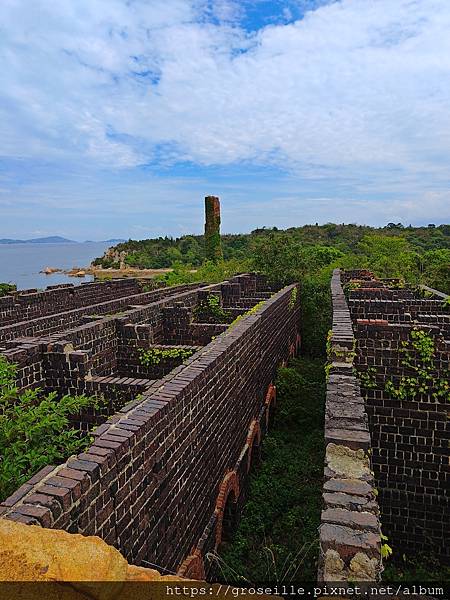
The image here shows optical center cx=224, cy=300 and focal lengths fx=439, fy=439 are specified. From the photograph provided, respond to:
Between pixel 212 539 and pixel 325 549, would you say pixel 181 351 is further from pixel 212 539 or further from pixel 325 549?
pixel 325 549

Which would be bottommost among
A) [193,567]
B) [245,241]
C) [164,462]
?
[193,567]

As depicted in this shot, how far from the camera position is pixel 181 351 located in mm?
8281

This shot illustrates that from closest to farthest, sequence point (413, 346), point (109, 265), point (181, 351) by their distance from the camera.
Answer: point (413, 346), point (181, 351), point (109, 265)

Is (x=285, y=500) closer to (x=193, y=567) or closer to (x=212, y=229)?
(x=193, y=567)

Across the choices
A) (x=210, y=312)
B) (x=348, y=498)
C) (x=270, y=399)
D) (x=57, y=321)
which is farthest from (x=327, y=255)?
(x=348, y=498)

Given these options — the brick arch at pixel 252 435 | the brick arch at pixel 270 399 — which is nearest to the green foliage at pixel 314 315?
the brick arch at pixel 270 399

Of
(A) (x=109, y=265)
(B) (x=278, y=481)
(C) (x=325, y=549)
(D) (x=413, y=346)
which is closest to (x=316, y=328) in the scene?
(B) (x=278, y=481)

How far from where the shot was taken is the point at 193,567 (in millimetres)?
5227

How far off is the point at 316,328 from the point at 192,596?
17162 millimetres

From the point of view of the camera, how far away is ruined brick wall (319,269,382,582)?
279 centimetres

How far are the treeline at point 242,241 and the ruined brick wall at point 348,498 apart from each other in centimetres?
5292

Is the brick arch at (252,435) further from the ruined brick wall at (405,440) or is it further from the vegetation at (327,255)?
the vegetation at (327,255)

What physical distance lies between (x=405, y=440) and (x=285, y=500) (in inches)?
98.7

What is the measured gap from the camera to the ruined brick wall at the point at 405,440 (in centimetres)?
638
